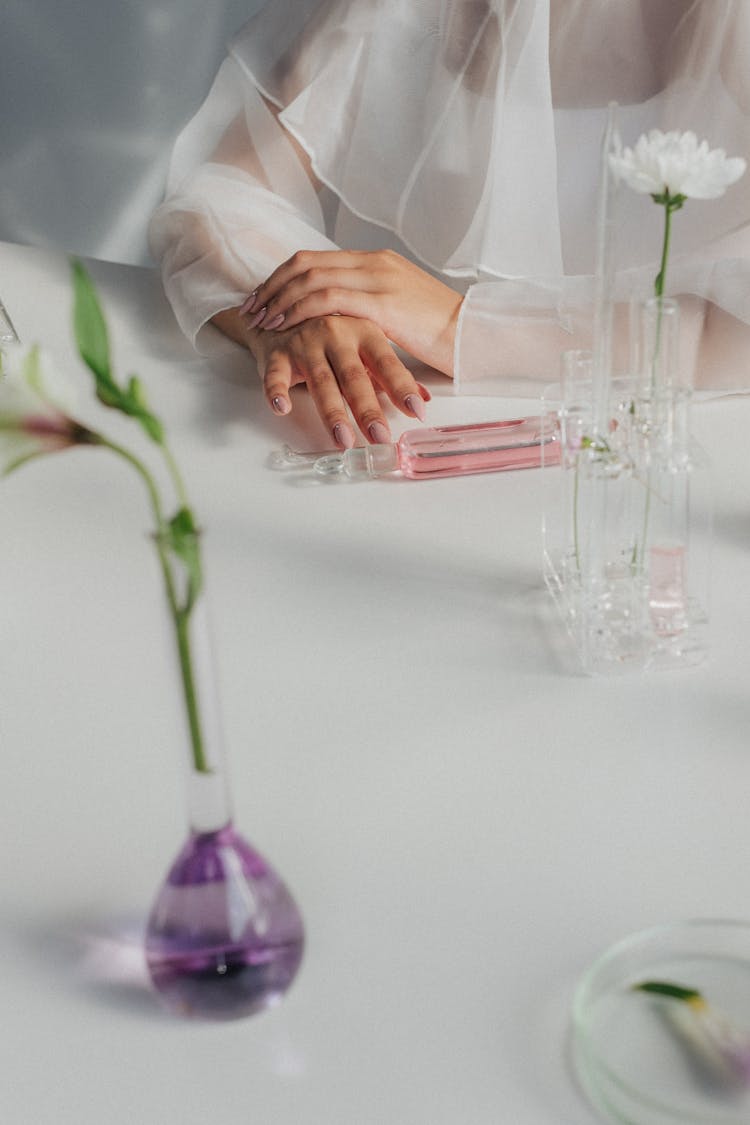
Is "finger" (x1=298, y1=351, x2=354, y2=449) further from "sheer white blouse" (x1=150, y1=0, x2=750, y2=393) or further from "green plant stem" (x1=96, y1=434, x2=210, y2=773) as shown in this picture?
"green plant stem" (x1=96, y1=434, x2=210, y2=773)

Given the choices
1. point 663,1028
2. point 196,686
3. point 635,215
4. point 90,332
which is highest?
point 635,215

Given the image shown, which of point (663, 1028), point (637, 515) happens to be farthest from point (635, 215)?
point (663, 1028)

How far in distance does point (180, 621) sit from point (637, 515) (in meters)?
0.28

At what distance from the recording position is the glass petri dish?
36 centimetres

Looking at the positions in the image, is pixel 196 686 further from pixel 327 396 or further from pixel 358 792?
pixel 327 396

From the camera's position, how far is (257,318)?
0.94m

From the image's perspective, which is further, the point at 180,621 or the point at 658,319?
the point at 658,319

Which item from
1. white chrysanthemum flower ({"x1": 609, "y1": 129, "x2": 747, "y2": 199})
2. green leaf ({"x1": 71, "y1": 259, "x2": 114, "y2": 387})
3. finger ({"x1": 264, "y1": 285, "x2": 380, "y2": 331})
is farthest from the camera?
finger ({"x1": 264, "y1": 285, "x2": 380, "y2": 331})

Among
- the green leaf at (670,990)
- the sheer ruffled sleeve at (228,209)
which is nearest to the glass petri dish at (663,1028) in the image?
the green leaf at (670,990)

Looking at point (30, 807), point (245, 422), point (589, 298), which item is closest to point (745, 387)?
point (589, 298)

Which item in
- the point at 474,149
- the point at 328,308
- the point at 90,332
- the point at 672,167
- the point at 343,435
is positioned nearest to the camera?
the point at 90,332

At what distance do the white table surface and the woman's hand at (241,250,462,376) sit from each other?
0.19 meters

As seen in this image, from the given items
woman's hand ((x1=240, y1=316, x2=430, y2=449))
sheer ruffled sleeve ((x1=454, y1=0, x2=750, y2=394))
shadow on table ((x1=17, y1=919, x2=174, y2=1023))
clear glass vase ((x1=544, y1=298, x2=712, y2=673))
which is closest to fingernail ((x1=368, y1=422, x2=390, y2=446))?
woman's hand ((x1=240, y1=316, x2=430, y2=449))

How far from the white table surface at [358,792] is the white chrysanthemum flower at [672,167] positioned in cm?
21
